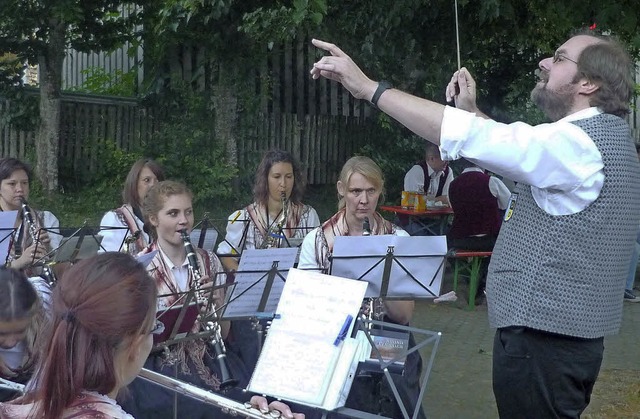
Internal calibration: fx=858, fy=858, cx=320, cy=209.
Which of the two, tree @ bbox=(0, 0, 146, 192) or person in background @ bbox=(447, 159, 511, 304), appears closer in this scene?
person in background @ bbox=(447, 159, 511, 304)

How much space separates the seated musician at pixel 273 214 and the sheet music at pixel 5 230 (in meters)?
1.22

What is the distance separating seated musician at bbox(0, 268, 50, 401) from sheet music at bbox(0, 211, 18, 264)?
107 cm

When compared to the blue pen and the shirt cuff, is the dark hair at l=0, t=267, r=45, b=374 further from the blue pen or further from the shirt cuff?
the shirt cuff

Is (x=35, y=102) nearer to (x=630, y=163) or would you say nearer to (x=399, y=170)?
(x=399, y=170)

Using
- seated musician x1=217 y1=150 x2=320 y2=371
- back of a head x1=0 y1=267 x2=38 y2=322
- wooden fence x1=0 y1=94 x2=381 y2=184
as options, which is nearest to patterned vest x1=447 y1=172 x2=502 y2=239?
seated musician x1=217 y1=150 x2=320 y2=371

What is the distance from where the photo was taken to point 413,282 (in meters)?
3.56

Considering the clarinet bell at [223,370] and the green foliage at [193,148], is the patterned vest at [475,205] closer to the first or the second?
the green foliage at [193,148]

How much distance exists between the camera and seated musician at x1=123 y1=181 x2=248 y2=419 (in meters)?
3.70

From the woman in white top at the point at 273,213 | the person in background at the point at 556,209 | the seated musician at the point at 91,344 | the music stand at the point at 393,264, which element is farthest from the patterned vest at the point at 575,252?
the woman in white top at the point at 273,213

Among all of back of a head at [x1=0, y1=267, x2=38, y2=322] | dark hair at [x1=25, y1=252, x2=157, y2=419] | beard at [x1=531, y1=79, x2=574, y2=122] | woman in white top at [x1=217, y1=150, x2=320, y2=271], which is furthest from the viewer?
woman in white top at [x1=217, y1=150, x2=320, y2=271]

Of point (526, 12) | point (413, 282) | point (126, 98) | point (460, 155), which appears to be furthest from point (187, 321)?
point (126, 98)

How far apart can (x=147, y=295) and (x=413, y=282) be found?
6.23 ft

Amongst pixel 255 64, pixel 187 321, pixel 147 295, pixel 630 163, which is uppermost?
pixel 255 64

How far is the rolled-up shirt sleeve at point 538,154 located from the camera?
7.40 ft
